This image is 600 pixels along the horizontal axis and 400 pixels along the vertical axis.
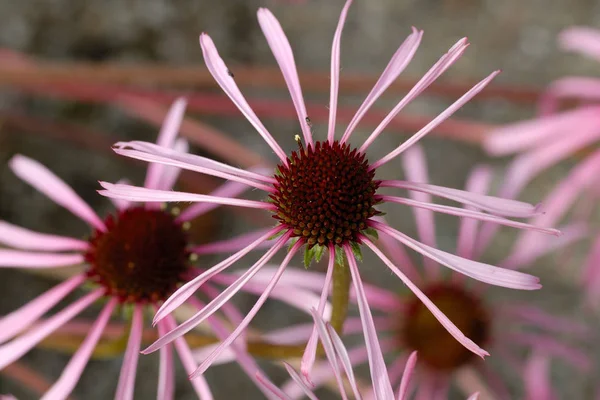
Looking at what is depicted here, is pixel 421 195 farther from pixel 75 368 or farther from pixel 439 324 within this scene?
pixel 75 368

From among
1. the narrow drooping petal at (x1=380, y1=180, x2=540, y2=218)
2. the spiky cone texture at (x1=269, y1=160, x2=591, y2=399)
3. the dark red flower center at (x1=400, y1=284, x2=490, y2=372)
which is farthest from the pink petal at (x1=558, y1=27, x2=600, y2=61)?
the narrow drooping petal at (x1=380, y1=180, x2=540, y2=218)

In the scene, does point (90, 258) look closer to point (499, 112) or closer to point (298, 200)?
point (298, 200)

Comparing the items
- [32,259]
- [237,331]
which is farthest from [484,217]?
[32,259]

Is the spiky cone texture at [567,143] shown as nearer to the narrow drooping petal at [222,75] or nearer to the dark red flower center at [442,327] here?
the dark red flower center at [442,327]

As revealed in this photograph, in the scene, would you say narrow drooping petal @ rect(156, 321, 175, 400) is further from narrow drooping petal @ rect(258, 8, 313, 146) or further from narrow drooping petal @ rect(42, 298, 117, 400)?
narrow drooping petal @ rect(258, 8, 313, 146)

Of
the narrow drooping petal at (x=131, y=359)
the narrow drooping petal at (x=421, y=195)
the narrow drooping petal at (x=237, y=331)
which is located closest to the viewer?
the narrow drooping petal at (x=237, y=331)

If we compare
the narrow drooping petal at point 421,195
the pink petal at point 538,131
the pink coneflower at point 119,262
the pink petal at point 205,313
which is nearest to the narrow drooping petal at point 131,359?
the pink coneflower at point 119,262

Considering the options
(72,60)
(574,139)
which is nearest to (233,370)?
(72,60)
